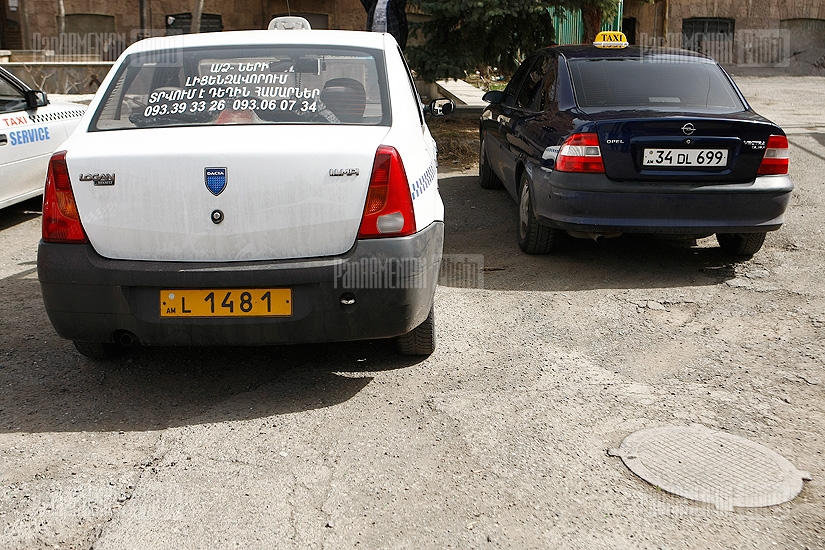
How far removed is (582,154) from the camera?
237 inches

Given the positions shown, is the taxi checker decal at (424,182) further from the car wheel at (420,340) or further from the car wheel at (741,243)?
the car wheel at (741,243)

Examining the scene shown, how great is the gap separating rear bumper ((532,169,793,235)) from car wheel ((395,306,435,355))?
188cm

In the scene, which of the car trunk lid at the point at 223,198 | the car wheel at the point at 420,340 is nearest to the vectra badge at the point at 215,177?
the car trunk lid at the point at 223,198

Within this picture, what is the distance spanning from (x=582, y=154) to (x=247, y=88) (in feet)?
8.23

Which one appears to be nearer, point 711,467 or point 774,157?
point 711,467

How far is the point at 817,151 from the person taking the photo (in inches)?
450

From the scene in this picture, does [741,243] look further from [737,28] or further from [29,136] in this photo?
[737,28]

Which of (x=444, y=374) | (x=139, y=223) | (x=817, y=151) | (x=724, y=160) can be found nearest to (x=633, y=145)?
(x=724, y=160)

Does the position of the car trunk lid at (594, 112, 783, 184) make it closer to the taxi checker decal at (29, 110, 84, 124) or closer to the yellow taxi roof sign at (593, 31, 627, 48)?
the yellow taxi roof sign at (593, 31, 627, 48)

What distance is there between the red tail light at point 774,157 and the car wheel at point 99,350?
163 inches

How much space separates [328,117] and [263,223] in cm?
69

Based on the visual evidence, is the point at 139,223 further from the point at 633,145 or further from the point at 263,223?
the point at 633,145

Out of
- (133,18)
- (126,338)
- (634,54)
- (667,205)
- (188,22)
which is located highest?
(133,18)

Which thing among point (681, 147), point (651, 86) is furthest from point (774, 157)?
point (651, 86)
